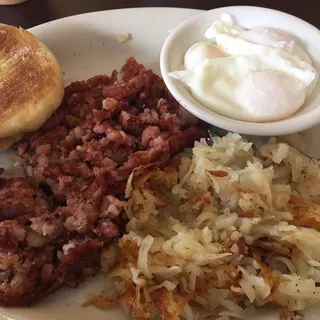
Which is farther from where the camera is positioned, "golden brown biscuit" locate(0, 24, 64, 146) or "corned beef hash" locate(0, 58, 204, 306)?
"golden brown biscuit" locate(0, 24, 64, 146)

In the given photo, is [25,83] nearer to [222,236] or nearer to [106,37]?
[106,37]

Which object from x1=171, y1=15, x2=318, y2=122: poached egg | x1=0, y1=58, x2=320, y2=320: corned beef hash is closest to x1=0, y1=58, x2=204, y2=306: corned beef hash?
x1=0, y1=58, x2=320, y2=320: corned beef hash

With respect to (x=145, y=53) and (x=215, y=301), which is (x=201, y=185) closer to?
(x=215, y=301)

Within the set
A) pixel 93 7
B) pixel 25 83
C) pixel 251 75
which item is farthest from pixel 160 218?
pixel 93 7

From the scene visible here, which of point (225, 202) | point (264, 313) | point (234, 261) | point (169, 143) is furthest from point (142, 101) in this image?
point (264, 313)

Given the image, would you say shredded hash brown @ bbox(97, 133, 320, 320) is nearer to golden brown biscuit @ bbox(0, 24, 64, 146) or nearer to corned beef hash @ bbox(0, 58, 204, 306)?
corned beef hash @ bbox(0, 58, 204, 306)

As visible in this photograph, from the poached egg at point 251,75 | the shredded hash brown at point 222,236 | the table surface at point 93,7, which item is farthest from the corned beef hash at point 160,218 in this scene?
the table surface at point 93,7
